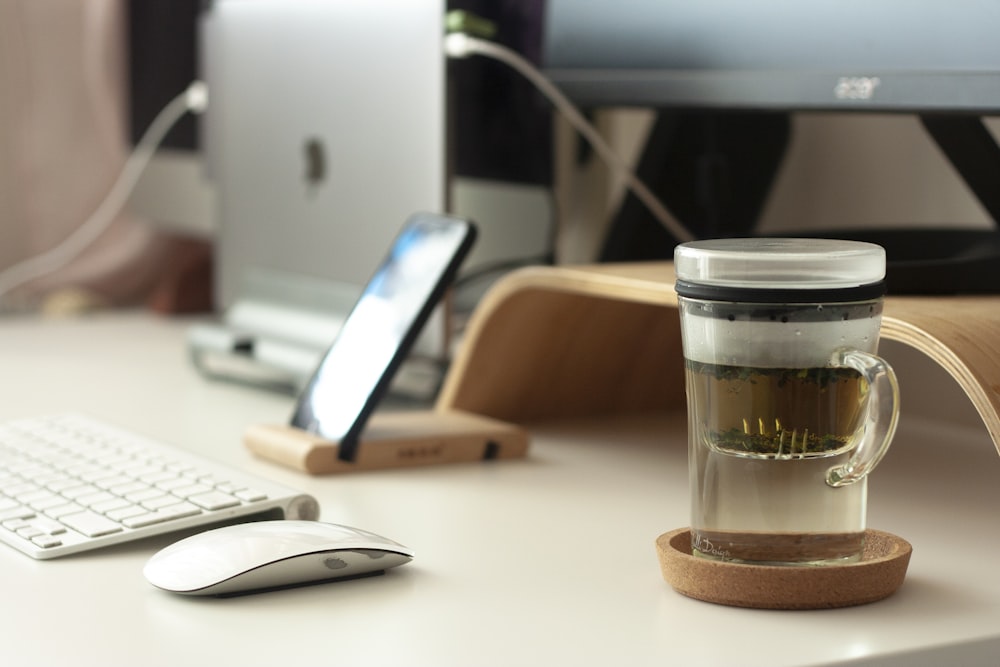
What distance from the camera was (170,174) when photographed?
185 centimetres

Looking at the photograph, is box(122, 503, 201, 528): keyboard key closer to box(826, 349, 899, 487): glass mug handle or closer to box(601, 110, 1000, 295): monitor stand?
box(826, 349, 899, 487): glass mug handle

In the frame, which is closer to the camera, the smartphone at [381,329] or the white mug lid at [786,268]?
the white mug lid at [786,268]

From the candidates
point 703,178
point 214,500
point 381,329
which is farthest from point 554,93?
point 214,500

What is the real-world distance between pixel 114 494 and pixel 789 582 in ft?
1.23

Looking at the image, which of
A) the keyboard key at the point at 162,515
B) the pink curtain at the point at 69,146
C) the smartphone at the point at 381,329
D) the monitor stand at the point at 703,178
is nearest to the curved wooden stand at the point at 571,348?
the smartphone at the point at 381,329

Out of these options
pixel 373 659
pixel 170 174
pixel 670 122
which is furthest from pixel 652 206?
pixel 170 174

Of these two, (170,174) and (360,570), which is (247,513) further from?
(170,174)

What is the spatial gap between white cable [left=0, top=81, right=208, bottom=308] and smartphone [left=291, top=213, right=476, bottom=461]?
100 cm

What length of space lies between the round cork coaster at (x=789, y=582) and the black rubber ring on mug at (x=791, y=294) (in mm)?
116

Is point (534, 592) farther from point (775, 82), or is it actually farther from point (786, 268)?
point (775, 82)

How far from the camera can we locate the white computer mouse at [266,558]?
23.2 inches

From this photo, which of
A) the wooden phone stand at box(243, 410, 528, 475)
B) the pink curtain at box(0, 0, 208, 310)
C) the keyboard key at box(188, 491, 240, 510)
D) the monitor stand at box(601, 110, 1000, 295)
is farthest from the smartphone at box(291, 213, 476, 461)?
the pink curtain at box(0, 0, 208, 310)

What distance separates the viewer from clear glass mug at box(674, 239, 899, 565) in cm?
57

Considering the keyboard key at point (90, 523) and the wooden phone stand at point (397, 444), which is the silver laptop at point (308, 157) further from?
the keyboard key at point (90, 523)
